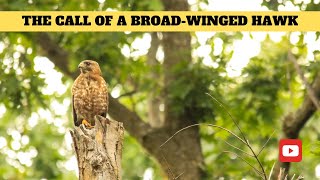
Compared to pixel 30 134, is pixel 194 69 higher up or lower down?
higher up

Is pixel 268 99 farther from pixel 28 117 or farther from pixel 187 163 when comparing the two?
pixel 28 117

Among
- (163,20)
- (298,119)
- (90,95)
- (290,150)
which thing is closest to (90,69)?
(90,95)

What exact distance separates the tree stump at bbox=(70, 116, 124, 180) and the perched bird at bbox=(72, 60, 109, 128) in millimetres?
A: 1503

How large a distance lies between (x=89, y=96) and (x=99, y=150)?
1.86 m

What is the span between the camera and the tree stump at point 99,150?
5480mm

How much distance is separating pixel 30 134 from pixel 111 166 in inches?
409

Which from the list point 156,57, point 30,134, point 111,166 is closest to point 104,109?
point 111,166

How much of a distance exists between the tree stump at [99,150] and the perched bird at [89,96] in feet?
4.93

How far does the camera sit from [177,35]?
1161 centimetres

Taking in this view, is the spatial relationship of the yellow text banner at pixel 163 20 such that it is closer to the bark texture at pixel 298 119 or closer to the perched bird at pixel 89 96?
the bark texture at pixel 298 119

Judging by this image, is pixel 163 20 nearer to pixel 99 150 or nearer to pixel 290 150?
pixel 290 150

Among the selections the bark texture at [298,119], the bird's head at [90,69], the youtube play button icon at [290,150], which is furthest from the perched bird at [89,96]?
the bark texture at [298,119]

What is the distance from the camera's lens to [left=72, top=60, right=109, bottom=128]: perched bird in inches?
283

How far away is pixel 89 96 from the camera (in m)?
7.34
